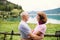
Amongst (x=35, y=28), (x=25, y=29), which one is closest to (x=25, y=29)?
(x=25, y=29)

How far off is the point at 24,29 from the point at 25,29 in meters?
0.01

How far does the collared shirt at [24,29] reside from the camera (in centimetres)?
229

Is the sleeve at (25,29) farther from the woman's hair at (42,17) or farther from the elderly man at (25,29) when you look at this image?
the woman's hair at (42,17)

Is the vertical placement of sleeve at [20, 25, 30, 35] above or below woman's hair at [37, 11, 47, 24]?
below

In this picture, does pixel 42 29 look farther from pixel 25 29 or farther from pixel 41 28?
pixel 25 29

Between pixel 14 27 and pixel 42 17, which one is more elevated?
pixel 42 17

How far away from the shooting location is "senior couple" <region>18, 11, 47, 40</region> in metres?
2.29

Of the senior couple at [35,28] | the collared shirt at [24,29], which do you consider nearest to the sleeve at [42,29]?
the senior couple at [35,28]

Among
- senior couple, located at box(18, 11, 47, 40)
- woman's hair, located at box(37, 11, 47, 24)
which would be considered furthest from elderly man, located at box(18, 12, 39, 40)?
woman's hair, located at box(37, 11, 47, 24)

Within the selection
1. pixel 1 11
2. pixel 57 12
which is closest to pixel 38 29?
pixel 57 12

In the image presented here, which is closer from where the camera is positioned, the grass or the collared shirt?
the collared shirt

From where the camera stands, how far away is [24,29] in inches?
89.8

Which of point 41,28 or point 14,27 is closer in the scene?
point 41,28

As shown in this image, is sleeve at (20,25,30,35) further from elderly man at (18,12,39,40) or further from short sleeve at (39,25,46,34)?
short sleeve at (39,25,46,34)
